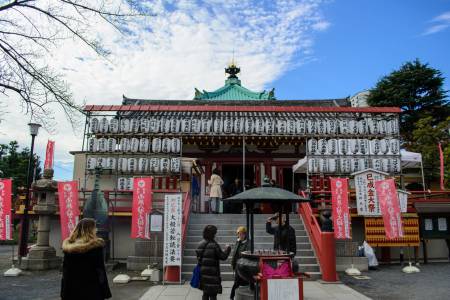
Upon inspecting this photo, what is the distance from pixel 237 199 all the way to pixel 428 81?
27.4 metres

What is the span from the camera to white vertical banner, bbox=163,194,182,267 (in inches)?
391

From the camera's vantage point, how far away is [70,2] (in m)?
8.39

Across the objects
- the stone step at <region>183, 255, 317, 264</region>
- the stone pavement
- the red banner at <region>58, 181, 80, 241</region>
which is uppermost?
the red banner at <region>58, 181, 80, 241</region>

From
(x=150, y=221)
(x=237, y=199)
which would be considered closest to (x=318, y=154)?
(x=150, y=221)

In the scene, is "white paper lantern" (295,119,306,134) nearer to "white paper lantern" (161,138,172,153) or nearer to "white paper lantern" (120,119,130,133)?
"white paper lantern" (161,138,172,153)

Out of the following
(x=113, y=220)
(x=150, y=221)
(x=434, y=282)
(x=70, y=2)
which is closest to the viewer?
(x=70, y=2)

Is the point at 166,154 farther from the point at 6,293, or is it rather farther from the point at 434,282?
the point at 434,282

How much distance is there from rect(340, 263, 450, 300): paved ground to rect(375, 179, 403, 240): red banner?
4.22 ft

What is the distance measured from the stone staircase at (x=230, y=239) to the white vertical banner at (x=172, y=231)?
0.88 metres

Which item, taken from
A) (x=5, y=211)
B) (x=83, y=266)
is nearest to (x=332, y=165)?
(x=83, y=266)

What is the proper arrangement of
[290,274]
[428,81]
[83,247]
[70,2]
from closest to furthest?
[83,247], [290,274], [70,2], [428,81]

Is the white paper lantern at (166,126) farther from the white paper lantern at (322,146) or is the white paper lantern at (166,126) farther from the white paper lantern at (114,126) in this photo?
the white paper lantern at (322,146)

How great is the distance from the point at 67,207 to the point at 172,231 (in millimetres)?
4560

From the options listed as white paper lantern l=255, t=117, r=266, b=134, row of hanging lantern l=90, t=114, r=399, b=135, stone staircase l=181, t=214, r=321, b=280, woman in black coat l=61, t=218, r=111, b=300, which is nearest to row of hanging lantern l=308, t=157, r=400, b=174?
row of hanging lantern l=90, t=114, r=399, b=135
